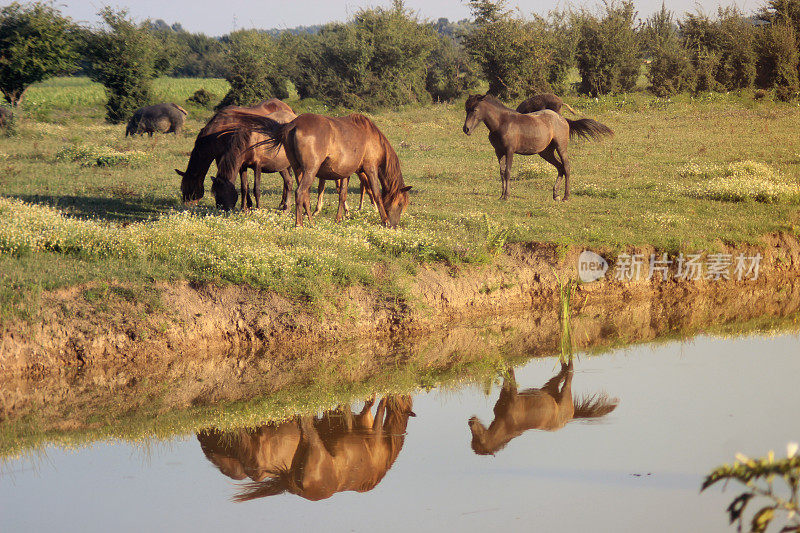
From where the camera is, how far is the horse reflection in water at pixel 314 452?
22.5ft

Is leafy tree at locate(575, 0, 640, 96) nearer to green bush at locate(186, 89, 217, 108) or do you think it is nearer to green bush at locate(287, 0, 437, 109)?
green bush at locate(287, 0, 437, 109)

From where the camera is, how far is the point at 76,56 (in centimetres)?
3509

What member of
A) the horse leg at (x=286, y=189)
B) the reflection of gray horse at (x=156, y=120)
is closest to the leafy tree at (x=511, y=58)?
the reflection of gray horse at (x=156, y=120)

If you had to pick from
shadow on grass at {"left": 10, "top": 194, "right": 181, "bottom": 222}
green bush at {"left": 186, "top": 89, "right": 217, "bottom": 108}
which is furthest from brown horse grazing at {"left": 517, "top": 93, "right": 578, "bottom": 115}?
green bush at {"left": 186, "top": 89, "right": 217, "bottom": 108}

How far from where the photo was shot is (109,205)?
14922mm

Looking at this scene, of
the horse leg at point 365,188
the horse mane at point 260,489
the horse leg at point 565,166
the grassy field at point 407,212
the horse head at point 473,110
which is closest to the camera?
the horse mane at point 260,489

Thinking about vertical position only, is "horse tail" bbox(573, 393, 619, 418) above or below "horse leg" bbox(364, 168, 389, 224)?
below

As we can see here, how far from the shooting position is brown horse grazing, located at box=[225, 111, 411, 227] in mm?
12227

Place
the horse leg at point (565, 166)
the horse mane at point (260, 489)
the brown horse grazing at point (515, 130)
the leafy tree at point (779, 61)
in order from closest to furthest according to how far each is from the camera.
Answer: the horse mane at point (260, 489) < the brown horse grazing at point (515, 130) < the horse leg at point (565, 166) < the leafy tree at point (779, 61)

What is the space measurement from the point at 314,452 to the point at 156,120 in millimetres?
23692

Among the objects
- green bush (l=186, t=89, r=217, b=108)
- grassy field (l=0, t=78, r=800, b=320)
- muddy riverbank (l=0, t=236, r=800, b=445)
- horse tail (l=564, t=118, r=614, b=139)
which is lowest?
muddy riverbank (l=0, t=236, r=800, b=445)

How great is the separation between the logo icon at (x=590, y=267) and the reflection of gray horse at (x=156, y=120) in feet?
66.0

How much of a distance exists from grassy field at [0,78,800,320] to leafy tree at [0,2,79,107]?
268 inches

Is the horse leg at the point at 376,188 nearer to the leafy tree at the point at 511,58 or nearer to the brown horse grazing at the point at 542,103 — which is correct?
the brown horse grazing at the point at 542,103
